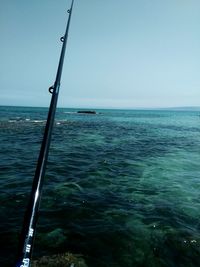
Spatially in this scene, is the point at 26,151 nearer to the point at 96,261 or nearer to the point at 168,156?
the point at 168,156

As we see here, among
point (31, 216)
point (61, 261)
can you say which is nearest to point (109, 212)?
point (61, 261)

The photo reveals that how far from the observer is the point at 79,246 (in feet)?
19.8

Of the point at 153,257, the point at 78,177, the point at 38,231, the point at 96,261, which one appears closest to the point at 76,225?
the point at 38,231

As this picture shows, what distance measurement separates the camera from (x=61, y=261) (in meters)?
5.32

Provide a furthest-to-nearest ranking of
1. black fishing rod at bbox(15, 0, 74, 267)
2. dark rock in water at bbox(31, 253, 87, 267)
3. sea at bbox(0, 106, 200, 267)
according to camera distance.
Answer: sea at bbox(0, 106, 200, 267) → dark rock in water at bbox(31, 253, 87, 267) → black fishing rod at bbox(15, 0, 74, 267)

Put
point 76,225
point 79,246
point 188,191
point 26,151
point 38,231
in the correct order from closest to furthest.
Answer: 1. point 79,246
2. point 38,231
3. point 76,225
4. point 188,191
5. point 26,151

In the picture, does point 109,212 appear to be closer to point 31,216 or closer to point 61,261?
point 61,261

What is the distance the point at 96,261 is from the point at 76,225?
1703mm

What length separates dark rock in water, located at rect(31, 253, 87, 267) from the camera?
5.21 metres

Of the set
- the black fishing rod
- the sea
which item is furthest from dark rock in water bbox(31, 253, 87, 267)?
the black fishing rod

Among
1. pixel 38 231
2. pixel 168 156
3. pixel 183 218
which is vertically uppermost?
pixel 168 156

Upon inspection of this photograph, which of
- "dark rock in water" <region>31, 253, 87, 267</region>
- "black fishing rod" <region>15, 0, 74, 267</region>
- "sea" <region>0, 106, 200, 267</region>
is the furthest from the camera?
"sea" <region>0, 106, 200, 267</region>

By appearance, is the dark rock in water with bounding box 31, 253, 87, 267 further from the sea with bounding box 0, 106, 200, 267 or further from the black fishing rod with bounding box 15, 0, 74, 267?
the black fishing rod with bounding box 15, 0, 74, 267

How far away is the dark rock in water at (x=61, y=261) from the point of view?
5.21 meters
